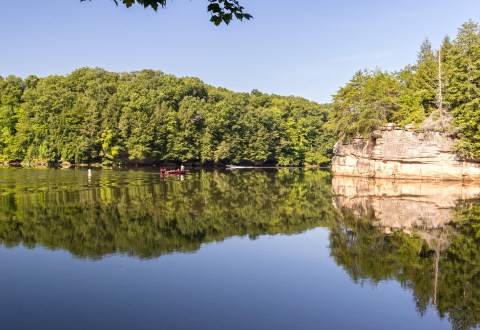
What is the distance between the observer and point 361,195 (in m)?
36.6

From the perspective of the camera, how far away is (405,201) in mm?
32000

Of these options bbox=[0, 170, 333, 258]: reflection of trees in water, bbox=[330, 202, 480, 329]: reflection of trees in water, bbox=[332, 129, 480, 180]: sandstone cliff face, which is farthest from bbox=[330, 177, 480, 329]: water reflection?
bbox=[332, 129, 480, 180]: sandstone cliff face

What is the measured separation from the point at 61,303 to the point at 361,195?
2897cm

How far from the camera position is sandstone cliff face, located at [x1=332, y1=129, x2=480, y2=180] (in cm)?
4459

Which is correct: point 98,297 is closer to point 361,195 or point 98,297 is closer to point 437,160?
point 361,195

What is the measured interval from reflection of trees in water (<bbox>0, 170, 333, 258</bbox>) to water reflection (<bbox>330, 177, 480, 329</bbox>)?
3.02m

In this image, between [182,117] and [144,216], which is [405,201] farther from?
[182,117]

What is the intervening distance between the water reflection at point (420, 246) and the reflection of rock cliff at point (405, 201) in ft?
0.18

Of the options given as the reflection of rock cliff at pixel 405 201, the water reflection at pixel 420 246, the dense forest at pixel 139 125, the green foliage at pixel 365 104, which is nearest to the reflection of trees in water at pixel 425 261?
the water reflection at pixel 420 246

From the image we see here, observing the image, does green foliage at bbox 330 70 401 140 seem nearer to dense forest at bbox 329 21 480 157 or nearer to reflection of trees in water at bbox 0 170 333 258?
dense forest at bbox 329 21 480 157

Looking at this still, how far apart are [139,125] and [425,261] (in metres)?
70.9

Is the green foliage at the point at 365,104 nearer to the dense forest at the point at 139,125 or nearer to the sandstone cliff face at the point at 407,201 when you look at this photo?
the sandstone cliff face at the point at 407,201

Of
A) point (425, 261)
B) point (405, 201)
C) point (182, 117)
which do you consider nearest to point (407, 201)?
point (405, 201)

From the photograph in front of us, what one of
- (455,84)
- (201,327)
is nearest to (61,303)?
(201,327)
